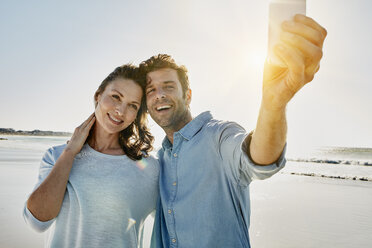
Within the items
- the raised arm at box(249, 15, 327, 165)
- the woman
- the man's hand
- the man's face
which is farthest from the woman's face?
the man's hand

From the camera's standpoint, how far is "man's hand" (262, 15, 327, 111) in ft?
3.11

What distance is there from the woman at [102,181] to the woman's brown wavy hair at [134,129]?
0.01 m

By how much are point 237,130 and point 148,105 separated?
4.76 ft

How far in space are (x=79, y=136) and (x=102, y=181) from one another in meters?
0.56

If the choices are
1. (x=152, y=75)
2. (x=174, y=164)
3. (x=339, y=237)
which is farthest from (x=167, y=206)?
(x=339, y=237)

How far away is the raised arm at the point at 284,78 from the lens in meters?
0.96

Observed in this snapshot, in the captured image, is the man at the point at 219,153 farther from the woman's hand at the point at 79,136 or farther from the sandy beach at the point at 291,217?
the sandy beach at the point at 291,217

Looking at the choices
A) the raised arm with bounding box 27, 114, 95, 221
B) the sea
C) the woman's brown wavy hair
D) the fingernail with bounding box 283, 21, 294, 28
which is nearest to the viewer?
the fingernail with bounding box 283, 21, 294, 28

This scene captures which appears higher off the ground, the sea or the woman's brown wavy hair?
the woman's brown wavy hair

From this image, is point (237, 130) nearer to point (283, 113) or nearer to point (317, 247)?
point (283, 113)

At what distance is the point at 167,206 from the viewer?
7.31ft

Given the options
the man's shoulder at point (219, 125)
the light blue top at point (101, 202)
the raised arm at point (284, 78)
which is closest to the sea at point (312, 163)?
the light blue top at point (101, 202)

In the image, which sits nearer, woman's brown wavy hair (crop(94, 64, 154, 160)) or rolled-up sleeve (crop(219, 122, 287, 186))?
rolled-up sleeve (crop(219, 122, 287, 186))

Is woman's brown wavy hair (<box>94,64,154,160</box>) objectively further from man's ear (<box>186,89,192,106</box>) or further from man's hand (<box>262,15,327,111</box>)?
man's hand (<box>262,15,327,111</box>)
